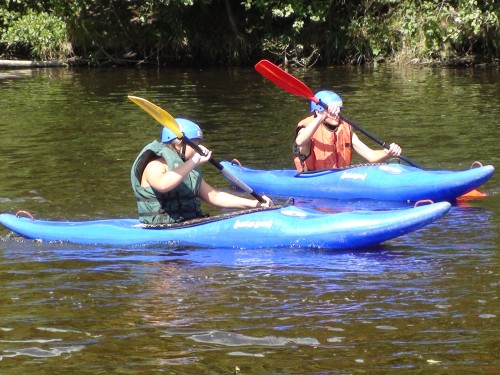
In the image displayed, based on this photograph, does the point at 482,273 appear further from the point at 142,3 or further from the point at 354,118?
the point at 142,3

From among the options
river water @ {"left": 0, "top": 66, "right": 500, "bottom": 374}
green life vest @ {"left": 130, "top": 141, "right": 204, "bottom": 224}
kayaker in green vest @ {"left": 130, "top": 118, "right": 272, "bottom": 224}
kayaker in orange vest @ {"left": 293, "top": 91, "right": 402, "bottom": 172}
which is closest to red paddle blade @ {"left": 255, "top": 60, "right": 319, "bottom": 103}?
kayaker in orange vest @ {"left": 293, "top": 91, "right": 402, "bottom": 172}

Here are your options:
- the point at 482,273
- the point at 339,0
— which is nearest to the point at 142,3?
the point at 339,0

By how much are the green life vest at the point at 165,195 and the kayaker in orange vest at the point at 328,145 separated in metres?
2.03

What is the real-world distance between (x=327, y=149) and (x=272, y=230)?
8.80ft

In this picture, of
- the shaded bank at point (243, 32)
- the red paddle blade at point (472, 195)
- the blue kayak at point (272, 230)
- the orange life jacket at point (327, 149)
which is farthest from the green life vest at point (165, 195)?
the shaded bank at point (243, 32)

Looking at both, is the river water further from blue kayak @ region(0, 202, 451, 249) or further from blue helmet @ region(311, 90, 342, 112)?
blue helmet @ region(311, 90, 342, 112)

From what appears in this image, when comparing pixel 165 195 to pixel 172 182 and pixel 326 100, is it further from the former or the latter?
pixel 326 100

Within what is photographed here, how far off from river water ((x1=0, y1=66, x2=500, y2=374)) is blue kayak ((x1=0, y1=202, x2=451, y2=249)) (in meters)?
0.09

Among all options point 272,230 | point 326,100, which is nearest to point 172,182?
point 272,230

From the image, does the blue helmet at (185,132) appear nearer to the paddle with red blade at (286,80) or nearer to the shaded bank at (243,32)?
the paddle with red blade at (286,80)

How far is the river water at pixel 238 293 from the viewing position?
5086mm

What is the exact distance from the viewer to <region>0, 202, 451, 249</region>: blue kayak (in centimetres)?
718

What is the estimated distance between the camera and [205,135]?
1373 centimetres

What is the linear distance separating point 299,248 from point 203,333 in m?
2.02
